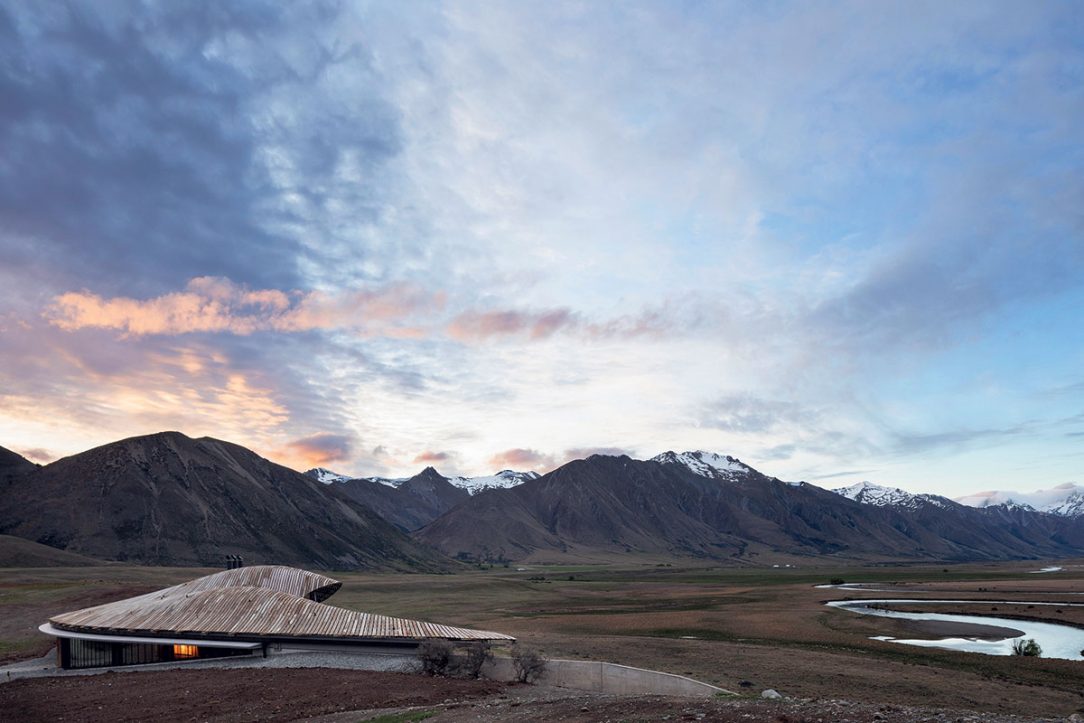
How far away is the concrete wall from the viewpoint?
3438 centimetres

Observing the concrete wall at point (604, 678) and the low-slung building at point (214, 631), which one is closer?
the concrete wall at point (604, 678)

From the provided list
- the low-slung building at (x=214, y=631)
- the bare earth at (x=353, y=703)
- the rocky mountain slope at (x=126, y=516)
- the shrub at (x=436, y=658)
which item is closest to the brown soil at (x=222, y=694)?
the bare earth at (x=353, y=703)

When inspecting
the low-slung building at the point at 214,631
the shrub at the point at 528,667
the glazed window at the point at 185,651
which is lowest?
the shrub at the point at 528,667

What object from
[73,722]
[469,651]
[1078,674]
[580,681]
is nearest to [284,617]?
[469,651]

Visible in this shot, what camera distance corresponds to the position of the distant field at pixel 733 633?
116 feet

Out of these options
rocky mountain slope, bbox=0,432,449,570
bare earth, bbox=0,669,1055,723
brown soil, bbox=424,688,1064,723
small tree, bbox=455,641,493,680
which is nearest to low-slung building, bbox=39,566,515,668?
small tree, bbox=455,641,493,680

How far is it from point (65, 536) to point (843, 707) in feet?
626

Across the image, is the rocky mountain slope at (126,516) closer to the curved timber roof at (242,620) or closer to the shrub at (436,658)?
the curved timber roof at (242,620)

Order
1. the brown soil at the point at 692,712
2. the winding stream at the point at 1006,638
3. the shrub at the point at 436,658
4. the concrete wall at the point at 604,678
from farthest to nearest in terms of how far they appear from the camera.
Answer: the winding stream at the point at 1006,638 < the shrub at the point at 436,658 < the concrete wall at the point at 604,678 < the brown soil at the point at 692,712

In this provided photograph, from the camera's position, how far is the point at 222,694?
2930 cm

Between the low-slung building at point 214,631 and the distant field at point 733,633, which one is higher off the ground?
the low-slung building at point 214,631

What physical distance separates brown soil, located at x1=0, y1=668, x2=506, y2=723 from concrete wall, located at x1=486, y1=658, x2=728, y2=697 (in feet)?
11.0

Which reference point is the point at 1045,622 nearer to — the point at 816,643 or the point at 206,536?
the point at 816,643

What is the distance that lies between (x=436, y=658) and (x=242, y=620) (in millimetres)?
11774
